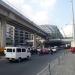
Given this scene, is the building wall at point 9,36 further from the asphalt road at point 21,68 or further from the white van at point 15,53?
the asphalt road at point 21,68

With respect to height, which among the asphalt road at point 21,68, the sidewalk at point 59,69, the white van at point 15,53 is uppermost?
the white van at point 15,53

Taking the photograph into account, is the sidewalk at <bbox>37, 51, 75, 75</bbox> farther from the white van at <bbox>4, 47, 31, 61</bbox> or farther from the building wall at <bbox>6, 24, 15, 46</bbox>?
the building wall at <bbox>6, 24, 15, 46</bbox>

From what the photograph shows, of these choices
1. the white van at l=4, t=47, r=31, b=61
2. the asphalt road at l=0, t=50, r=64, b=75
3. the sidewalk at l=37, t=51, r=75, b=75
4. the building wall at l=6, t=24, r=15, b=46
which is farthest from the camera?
the building wall at l=6, t=24, r=15, b=46

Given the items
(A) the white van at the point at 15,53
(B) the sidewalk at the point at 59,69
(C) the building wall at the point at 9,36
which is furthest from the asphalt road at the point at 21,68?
(C) the building wall at the point at 9,36

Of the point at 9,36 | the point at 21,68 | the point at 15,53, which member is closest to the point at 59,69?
the point at 21,68

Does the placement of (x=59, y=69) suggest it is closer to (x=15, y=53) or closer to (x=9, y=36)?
(x=15, y=53)

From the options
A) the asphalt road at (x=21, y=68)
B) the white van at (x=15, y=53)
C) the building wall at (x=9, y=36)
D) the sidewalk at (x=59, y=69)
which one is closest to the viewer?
the sidewalk at (x=59, y=69)

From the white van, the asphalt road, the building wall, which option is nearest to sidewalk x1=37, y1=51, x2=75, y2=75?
the asphalt road

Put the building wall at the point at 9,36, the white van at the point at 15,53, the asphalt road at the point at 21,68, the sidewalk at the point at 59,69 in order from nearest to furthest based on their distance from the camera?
the sidewalk at the point at 59,69, the asphalt road at the point at 21,68, the white van at the point at 15,53, the building wall at the point at 9,36

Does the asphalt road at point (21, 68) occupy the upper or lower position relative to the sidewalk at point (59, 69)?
lower

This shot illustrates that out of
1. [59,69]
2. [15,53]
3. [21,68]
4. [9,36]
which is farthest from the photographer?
[9,36]

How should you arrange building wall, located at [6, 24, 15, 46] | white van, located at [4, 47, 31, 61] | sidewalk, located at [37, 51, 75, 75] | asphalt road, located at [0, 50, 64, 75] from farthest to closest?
building wall, located at [6, 24, 15, 46]
white van, located at [4, 47, 31, 61]
asphalt road, located at [0, 50, 64, 75]
sidewalk, located at [37, 51, 75, 75]

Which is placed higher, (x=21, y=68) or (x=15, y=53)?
(x=15, y=53)

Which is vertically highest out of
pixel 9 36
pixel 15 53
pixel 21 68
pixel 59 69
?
pixel 9 36
